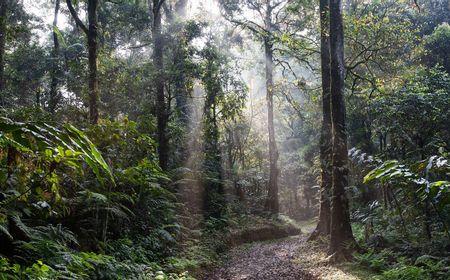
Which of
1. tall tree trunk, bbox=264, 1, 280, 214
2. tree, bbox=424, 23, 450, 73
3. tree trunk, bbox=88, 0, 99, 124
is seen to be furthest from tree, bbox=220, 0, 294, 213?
tree trunk, bbox=88, 0, 99, 124

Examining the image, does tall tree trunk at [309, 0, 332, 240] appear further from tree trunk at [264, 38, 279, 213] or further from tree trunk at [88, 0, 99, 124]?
tree trunk at [264, 38, 279, 213]

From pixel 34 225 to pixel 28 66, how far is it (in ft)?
60.0

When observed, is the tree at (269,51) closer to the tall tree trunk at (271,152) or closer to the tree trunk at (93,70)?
the tall tree trunk at (271,152)

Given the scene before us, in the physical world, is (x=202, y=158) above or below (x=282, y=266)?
above

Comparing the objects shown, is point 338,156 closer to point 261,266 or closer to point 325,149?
point 325,149

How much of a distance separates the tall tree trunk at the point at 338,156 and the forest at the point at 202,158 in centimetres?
3

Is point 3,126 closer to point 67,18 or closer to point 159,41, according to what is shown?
point 159,41

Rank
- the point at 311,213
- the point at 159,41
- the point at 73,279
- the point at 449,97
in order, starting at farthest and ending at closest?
1. the point at 311,213
2. the point at 159,41
3. the point at 449,97
4. the point at 73,279

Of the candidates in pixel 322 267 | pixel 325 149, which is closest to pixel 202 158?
pixel 325 149

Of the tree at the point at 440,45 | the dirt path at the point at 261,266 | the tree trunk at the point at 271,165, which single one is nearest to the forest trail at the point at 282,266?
the dirt path at the point at 261,266

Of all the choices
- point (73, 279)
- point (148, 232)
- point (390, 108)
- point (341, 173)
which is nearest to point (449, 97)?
point (390, 108)

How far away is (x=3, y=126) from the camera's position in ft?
5.08

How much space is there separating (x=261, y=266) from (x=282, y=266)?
632 millimetres

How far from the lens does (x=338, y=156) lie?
9.22 metres
